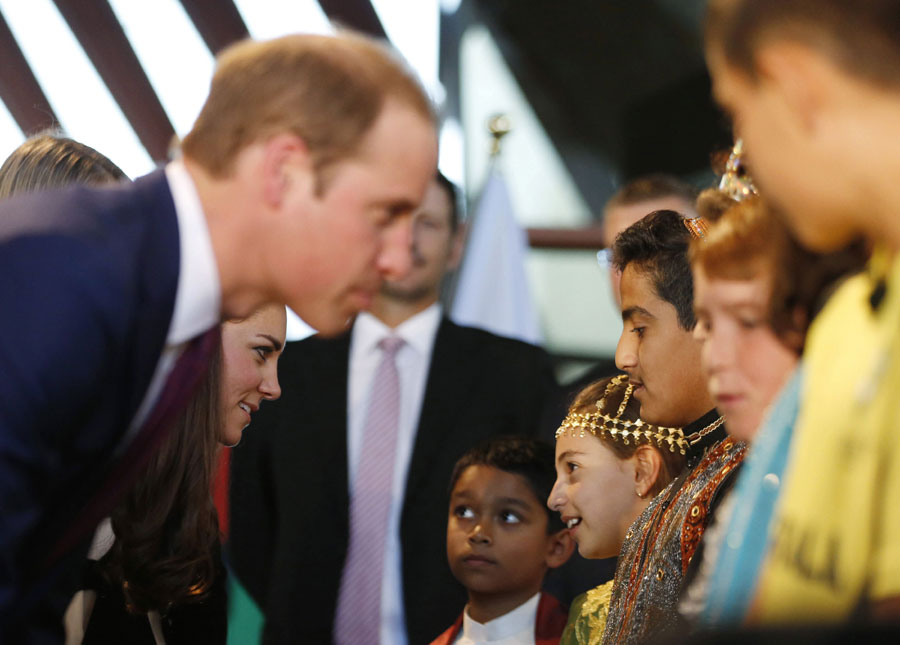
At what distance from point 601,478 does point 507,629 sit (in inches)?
15.4

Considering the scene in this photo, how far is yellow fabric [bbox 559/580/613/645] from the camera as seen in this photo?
2090mm

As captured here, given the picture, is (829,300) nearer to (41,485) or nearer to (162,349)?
(162,349)

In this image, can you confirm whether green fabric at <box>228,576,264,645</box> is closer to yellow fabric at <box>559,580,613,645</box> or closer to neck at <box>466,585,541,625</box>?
neck at <box>466,585,541,625</box>

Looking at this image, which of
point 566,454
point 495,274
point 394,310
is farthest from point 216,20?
point 566,454

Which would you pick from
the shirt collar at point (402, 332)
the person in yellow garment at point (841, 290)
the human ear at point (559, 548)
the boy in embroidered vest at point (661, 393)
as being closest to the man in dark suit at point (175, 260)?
the person in yellow garment at point (841, 290)

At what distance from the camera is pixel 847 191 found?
967 millimetres

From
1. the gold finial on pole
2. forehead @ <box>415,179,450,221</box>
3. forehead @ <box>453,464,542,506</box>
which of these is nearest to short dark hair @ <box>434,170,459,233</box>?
forehead @ <box>415,179,450,221</box>

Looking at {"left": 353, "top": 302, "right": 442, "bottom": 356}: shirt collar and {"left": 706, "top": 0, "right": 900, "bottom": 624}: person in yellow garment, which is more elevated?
{"left": 706, "top": 0, "right": 900, "bottom": 624}: person in yellow garment

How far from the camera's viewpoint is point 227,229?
4.41ft

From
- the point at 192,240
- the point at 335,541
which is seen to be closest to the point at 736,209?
the point at 192,240

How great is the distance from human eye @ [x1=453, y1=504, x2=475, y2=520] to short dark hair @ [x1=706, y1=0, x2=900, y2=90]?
1.69 m

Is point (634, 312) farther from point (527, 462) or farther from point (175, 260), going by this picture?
point (175, 260)

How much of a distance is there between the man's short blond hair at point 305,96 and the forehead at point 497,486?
131 centimetres

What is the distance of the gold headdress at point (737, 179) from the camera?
146 cm
